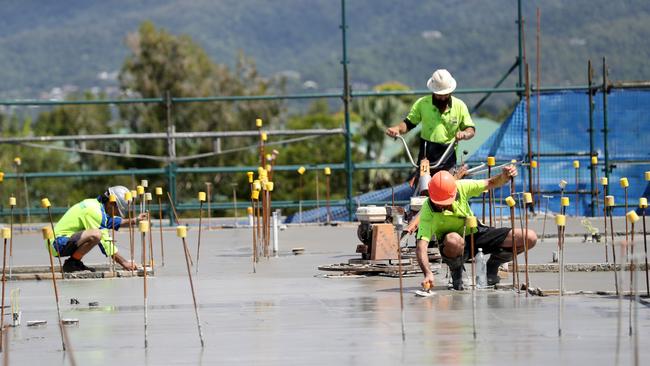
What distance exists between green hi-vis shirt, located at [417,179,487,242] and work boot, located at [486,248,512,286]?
1.15 feet

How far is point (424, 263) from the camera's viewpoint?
42.5 feet

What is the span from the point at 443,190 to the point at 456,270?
72 cm

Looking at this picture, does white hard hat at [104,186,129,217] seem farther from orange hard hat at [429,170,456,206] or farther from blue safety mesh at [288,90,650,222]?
blue safety mesh at [288,90,650,222]

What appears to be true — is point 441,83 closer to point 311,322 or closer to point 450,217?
point 450,217

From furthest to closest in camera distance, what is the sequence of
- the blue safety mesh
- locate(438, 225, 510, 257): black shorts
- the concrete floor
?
the blue safety mesh < locate(438, 225, 510, 257): black shorts < the concrete floor

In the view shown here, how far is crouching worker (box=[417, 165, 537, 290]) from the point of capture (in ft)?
42.8

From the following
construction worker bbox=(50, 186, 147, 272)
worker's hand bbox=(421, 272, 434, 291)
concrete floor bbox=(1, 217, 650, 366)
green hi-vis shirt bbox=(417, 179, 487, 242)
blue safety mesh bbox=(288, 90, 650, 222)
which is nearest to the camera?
concrete floor bbox=(1, 217, 650, 366)

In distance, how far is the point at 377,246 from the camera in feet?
49.9

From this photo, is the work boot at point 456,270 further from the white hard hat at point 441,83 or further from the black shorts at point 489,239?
the white hard hat at point 441,83

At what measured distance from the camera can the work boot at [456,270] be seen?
13.1 meters

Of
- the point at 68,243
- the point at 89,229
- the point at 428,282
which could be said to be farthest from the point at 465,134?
the point at 68,243

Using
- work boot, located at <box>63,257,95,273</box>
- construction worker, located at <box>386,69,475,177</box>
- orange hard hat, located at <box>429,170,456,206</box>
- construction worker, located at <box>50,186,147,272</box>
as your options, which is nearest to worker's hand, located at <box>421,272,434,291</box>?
orange hard hat, located at <box>429,170,456,206</box>

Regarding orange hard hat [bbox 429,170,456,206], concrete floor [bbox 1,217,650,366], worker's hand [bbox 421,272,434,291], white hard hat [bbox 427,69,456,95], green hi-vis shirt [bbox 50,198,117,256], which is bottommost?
concrete floor [bbox 1,217,650,366]

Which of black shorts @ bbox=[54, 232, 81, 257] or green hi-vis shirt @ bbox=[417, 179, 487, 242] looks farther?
black shorts @ bbox=[54, 232, 81, 257]
